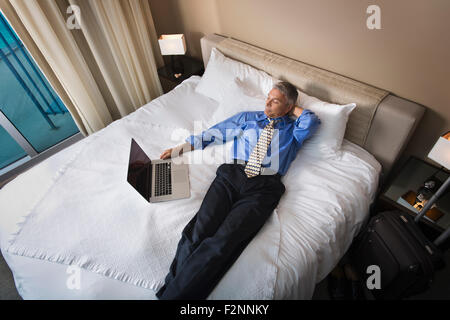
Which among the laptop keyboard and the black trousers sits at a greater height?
the laptop keyboard

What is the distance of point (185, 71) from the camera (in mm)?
2674

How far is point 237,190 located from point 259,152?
0.28 metres

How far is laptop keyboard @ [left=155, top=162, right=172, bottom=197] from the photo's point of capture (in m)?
1.53

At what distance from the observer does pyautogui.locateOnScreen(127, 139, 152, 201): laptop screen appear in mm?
1479

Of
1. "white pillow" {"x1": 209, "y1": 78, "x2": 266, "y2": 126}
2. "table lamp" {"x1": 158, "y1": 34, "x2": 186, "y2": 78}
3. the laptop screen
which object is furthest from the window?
"white pillow" {"x1": 209, "y1": 78, "x2": 266, "y2": 126}

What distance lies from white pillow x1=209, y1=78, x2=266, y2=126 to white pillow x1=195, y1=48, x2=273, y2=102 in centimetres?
5

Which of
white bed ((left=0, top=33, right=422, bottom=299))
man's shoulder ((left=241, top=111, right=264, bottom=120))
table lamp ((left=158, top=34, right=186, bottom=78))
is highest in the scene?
table lamp ((left=158, top=34, right=186, bottom=78))

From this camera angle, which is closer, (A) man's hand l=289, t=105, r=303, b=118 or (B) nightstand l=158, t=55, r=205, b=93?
(A) man's hand l=289, t=105, r=303, b=118

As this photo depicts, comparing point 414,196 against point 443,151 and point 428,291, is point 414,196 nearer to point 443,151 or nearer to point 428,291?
point 443,151

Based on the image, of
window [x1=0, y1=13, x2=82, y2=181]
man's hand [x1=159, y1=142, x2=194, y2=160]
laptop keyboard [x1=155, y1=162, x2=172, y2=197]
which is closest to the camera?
laptop keyboard [x1=155, y1=162, x2=172, y2=197]

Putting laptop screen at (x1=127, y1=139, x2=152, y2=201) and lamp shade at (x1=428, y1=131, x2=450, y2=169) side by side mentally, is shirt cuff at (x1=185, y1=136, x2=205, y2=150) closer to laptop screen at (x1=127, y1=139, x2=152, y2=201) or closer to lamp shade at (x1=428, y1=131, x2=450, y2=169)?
laptop screen at (x1=127, y1=139, x2=152, y2=201)

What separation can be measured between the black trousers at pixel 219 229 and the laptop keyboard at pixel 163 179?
0.26 m

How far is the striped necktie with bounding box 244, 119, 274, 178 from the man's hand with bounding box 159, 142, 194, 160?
476mm

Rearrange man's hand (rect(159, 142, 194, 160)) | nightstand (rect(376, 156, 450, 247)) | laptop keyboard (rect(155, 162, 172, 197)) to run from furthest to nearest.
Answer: man's hand (rect(159, 142, 194, 160)) → laptop keyboard (rect(155, 162, 172, 197)) → nightstand (rect(376, 156, 450, 247))
